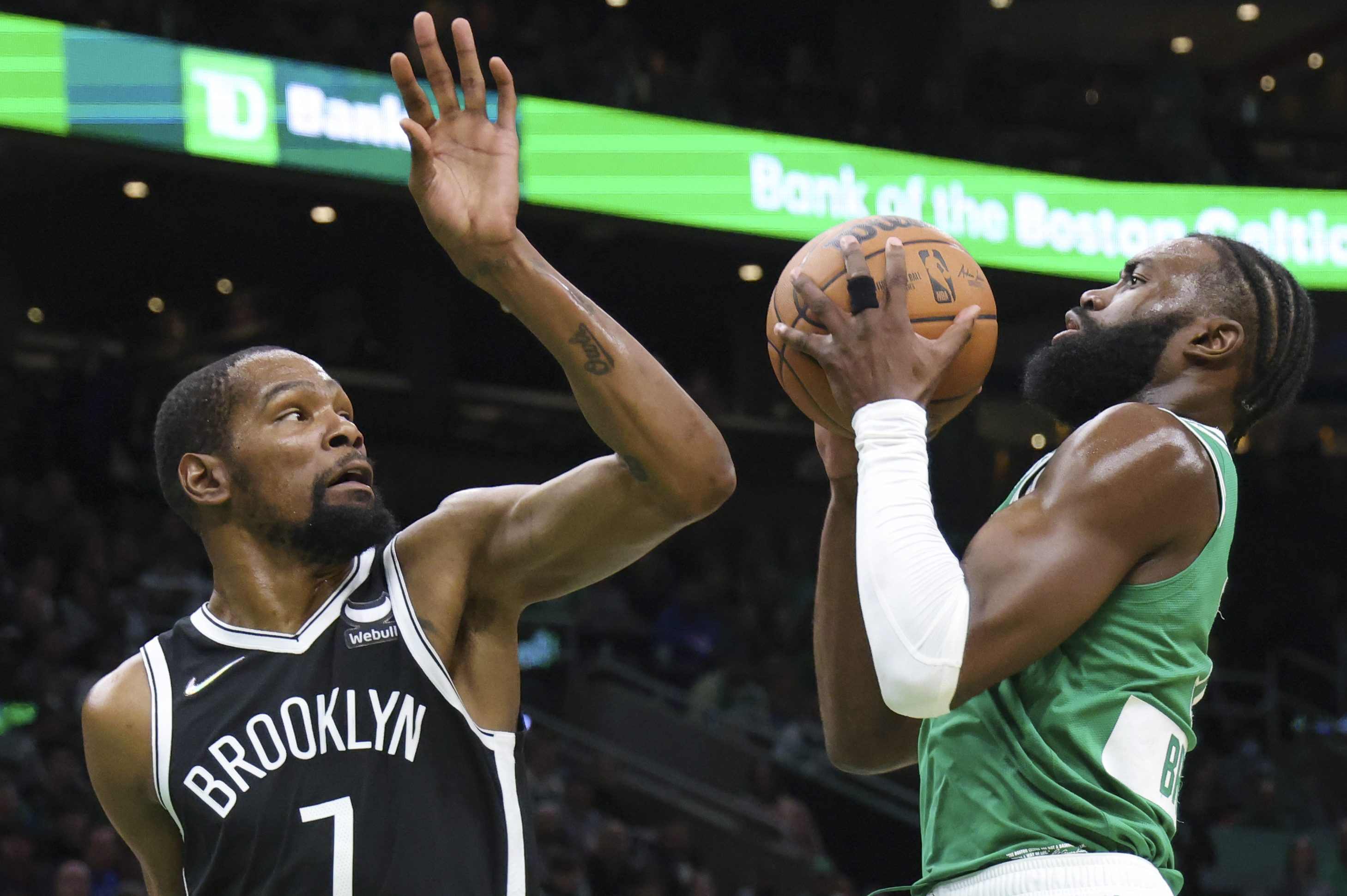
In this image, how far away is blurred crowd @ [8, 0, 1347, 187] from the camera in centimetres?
1120

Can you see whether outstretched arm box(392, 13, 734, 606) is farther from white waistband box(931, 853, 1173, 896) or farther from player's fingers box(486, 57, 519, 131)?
white waistband box(931, 853, 1173, 896)

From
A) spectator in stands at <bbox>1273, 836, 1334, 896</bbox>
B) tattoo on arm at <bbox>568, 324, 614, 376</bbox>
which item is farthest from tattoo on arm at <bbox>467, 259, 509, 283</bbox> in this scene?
spectator in stands at <bbox>1273, 836, 1334, 896</bbox>

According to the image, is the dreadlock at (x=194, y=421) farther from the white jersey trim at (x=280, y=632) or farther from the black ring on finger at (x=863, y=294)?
the black ring on finger at (x=863, y=294)

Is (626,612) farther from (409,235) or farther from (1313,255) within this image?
(1313,255)

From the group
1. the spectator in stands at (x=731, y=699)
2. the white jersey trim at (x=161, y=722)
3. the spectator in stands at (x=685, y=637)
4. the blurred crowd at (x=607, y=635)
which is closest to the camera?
the white jersey trim at (x=161, y=722)

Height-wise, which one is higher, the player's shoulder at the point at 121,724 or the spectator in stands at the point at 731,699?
the spectator in stands at the point at 731,699

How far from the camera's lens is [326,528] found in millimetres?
2770

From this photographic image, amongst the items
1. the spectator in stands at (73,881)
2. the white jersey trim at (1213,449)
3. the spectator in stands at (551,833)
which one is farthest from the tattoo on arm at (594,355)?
the spectator in stands at (551,833)

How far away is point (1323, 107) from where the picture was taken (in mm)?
19156

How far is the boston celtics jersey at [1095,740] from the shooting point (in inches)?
91.7

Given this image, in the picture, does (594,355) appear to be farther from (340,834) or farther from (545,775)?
(545,775)

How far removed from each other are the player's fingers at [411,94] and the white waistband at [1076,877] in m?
1.47

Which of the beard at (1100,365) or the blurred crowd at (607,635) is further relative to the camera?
the blurred crowd at (607,635)

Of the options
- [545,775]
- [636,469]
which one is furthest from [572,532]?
[545,775]
